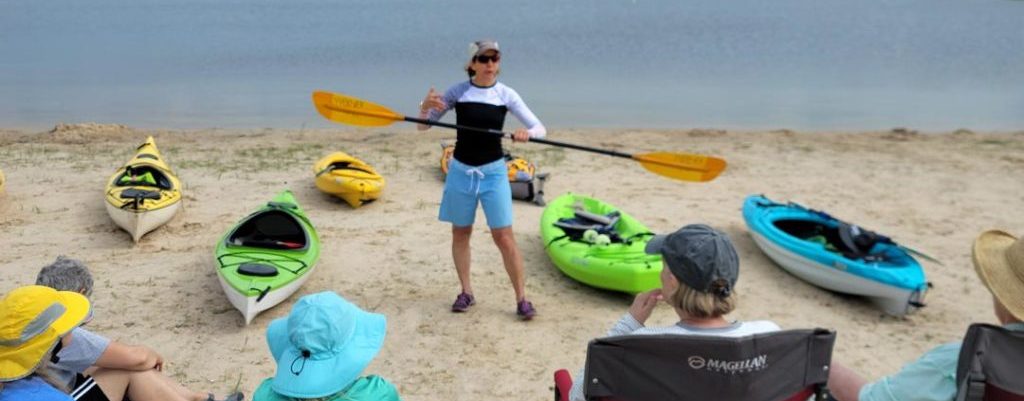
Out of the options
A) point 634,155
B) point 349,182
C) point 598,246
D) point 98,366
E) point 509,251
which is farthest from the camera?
point 349,182

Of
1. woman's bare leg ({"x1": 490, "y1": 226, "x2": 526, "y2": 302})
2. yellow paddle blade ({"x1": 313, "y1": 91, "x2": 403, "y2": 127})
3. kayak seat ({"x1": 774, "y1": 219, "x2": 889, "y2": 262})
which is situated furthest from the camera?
kayak seat ({"x1": 774, "y1": 219, "x2": 889, "y2": 262})

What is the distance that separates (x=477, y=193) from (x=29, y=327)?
8.16ft

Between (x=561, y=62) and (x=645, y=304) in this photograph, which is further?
(x=561, y=62)

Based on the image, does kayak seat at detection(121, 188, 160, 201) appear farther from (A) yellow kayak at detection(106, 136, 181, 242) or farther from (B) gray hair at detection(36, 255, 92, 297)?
(B) gray hair at detection(36, 255, 92, 297)

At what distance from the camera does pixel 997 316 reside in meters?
2.23

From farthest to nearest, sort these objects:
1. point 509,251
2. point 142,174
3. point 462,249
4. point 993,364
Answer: point 142,174
point 462,249
point 509,251
point 993,364

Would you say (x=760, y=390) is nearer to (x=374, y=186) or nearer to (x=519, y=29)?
(x=374, y=186)

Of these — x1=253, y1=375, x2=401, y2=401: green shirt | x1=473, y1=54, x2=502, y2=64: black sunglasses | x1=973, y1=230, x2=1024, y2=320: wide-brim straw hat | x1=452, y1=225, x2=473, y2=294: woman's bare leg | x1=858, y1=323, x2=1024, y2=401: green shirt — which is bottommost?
x1=452, y1=225, x2=473, y2=294: woman's bare leg

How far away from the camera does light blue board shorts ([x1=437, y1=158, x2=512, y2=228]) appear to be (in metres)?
4.35

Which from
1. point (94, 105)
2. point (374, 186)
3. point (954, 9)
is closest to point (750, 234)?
point (374, 186)

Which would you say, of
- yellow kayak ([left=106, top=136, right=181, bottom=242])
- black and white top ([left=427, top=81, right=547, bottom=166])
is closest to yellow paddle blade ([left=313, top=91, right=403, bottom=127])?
black and white top ([left=427, top=81, right=547, bottom=166])

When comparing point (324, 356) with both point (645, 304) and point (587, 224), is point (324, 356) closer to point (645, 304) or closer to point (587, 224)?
point (645, 304)

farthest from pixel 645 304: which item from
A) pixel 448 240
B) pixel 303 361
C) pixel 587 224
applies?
pixel 448 240

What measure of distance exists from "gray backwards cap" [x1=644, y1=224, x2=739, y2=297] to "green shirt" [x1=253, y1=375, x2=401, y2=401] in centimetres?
100
